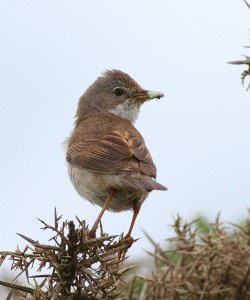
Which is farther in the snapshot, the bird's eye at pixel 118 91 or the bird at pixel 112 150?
the bird's eye at pixel 118 91

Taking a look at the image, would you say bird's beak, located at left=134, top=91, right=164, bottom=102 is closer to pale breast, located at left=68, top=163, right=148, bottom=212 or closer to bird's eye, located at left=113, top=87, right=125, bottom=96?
bird's eye, located at left=113, top=87, right=125, bottom=96

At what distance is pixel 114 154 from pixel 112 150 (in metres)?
0.11

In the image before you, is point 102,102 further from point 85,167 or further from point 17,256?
point 17,256

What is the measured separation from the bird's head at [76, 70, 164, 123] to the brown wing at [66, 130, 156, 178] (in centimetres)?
103

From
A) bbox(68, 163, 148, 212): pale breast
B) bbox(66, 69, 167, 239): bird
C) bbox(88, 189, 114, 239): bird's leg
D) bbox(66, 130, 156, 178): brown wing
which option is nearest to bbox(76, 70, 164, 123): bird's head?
bbox(66, 69, 167, 239): bird

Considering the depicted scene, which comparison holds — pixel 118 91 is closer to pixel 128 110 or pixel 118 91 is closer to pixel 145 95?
pixel 128 110

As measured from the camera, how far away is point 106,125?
6.55 m

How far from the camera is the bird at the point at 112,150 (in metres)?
5.31

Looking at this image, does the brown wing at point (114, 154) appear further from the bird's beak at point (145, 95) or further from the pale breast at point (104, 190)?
the bird's beak at point (145, 95)

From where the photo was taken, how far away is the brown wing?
547 centimetres

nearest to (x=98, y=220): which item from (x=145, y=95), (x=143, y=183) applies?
(x=143, y=183)

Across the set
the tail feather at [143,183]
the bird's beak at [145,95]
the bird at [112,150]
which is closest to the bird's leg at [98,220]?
the bird at [112,150]

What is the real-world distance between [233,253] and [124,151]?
333 centimetres

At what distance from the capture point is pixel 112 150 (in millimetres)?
5828
